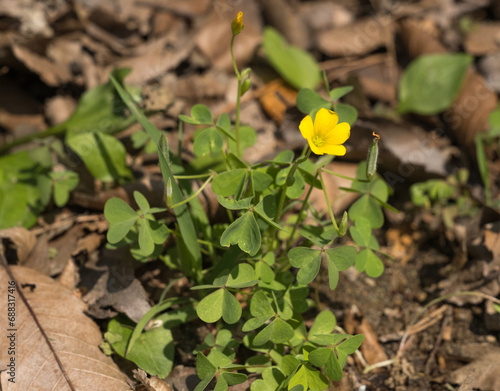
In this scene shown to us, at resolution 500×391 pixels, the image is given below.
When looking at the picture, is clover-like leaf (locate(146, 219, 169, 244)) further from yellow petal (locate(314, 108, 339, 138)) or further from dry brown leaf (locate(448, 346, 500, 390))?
dry brown leaf (locate(448, 346, 500, 390))

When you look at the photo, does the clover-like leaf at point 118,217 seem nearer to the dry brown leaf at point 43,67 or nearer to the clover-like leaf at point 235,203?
the clover-like leaf at point 235,203

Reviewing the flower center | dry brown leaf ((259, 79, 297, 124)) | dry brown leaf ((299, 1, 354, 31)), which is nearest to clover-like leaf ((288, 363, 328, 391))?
the flower center

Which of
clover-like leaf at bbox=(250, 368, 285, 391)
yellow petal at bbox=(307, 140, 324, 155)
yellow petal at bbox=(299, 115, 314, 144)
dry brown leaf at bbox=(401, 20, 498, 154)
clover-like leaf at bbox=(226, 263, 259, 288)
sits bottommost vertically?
dry brown leaf at bbox=(401, 20, 498, 154)

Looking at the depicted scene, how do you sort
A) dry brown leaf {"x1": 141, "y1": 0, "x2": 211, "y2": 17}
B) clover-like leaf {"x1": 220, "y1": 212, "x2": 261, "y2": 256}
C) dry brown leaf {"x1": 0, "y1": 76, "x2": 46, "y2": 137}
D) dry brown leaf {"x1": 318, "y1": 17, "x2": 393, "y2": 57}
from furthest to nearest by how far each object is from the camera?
dry brown leaf {"x1": 141, "y1": 0, "x2": 211, "y2": 17}
dry brown leaf {"x1": 318, "y1": 17, "x2": 393, "y2": 57}
dry brown leaf {"x1": 0, "y1": 76, "x2": 46, "y2": 137}
clover-like leaf {"x1": 220, "y1": 212, "x2": 261, "y2": 256}

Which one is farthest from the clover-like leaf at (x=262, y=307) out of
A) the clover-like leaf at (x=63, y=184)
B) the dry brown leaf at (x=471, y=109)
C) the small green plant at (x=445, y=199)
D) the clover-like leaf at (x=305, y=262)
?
the dry brown leaf at (x=471, y=109)

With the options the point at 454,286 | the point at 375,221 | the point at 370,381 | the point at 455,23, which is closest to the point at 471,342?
the point at 454,286

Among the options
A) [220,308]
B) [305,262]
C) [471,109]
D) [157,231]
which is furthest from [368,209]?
[471,109]

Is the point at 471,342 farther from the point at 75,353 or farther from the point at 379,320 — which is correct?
the point at 75,353
